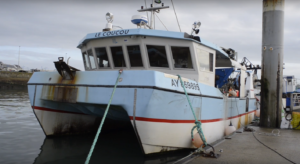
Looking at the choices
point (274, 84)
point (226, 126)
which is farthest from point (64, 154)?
point (274, 84)

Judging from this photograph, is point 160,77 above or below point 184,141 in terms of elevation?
above

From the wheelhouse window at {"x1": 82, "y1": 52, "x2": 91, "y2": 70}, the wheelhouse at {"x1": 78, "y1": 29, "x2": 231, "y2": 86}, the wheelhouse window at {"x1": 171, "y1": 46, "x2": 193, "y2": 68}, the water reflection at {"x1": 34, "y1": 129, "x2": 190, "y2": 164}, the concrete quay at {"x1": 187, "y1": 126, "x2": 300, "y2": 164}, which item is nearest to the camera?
the concrete quay at {"x1": 187, "y1": 126, "x2": 300, "y2": 164}

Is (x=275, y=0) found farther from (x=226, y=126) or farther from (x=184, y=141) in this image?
(x=184, y=141)

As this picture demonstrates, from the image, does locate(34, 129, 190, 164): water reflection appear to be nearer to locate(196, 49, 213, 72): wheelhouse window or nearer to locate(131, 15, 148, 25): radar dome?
locate(196, 49, 213, 72): wheelhouse window

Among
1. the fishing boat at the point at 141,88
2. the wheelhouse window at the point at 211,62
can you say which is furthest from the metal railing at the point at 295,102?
the wheelhouse window at the point at 211,62

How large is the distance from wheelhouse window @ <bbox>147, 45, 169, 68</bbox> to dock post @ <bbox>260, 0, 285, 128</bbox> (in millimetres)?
4080

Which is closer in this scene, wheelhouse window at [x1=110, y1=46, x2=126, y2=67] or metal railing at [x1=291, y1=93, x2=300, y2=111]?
wheelhouse window at [x1=110, y1=46, x2=126, y2=67]

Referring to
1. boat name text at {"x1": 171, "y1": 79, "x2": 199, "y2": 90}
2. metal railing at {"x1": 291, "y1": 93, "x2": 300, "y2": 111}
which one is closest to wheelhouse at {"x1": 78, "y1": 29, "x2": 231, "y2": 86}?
boat name text at {"x1": 171, "y1": 79, "x2": 199, "y2": 90}

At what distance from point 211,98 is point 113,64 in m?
2.64

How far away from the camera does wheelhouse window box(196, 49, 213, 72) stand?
22.4 ft

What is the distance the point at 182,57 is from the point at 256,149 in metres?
2.64

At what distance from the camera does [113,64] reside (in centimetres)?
693

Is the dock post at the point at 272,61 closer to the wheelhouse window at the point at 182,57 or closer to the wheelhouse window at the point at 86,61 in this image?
the wheelhouse window at the point at 182,57

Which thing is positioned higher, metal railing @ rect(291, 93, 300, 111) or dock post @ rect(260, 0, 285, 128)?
dock post @ rect(260, 0, 285, 128)
